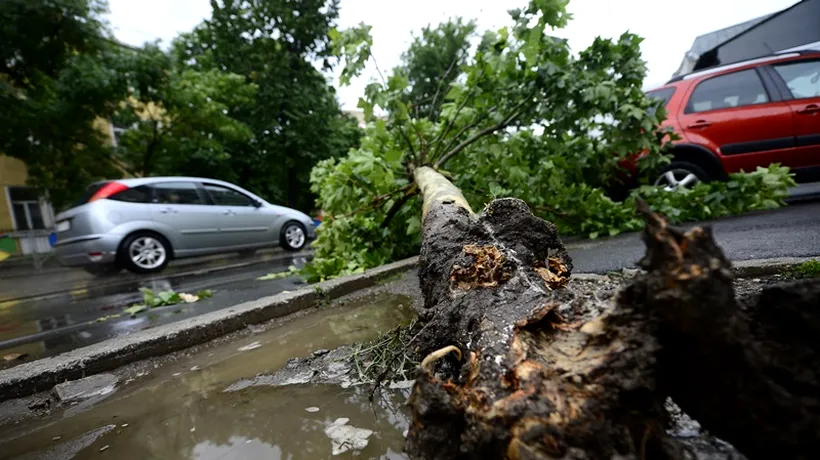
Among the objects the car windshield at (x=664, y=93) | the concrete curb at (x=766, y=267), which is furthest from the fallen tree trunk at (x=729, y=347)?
the car windshield at (x=664, y=93)

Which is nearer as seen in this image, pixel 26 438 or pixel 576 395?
pixel 576 395

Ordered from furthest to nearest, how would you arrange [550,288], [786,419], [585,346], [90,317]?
[90,317] → [550,288] → [585,346] → [786,419]

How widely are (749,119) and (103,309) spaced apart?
7915 millimetres

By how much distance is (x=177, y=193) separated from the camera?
714 cm

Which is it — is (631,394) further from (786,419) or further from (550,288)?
(550,288)

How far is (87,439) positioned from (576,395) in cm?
172

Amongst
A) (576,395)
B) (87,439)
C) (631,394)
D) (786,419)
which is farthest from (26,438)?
(786,419)

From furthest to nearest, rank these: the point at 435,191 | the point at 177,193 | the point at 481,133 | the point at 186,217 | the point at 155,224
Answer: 1. the point at 177,193
2. the point at 186,217
3. the point at 155,224
4. the point at 481,133
5. the point at 435,191

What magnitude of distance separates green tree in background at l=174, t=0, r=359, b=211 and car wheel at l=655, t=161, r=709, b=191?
46.2ft

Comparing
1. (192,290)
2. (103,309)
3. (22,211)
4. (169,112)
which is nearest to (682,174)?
(192,290)

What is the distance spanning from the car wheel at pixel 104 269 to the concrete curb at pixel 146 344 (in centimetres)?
520

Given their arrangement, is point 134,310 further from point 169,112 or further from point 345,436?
point 169,112

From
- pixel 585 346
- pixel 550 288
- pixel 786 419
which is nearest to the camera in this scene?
pixel 786 419

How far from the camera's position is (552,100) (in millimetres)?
3838
